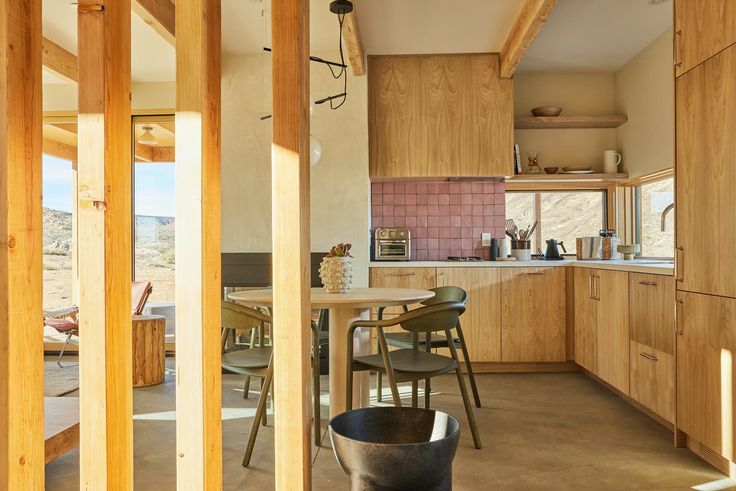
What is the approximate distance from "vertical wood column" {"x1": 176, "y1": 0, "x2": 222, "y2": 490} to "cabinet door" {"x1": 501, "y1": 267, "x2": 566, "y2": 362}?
138 inches

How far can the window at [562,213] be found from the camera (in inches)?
208

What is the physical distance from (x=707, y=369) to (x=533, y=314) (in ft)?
6.67

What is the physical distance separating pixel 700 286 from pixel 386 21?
2822 millimetres

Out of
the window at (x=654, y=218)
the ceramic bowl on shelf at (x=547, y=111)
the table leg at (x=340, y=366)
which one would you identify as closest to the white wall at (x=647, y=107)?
the window at (x=654, y=218)

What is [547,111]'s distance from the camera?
16.8 feet

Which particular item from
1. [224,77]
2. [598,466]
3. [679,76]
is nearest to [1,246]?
[598,466]

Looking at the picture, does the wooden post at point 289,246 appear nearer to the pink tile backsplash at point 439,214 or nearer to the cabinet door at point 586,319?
the cabinet door at point 586,319

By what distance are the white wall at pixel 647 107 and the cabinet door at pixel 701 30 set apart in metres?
1.53

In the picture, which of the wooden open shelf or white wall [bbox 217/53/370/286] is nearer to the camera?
white wall [bbox 217/53/370/286]

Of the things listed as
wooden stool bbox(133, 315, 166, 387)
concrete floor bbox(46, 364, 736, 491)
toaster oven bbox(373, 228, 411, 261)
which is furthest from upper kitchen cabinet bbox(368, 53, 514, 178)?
wooden stool bbox(133, 315, 166, 387)

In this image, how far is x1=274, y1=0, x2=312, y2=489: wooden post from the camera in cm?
148

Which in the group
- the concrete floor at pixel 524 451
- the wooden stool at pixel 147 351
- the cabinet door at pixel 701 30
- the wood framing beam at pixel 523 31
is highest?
the wood framing beam at pixel 523 31

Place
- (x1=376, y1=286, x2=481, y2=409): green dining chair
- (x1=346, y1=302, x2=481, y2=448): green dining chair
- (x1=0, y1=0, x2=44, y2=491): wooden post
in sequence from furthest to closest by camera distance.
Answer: (x1=376, y1=286, x2=481, y2=409): green dining chair < (x1=346, y1=302, x2=481, y2=448): green dining chair < (x1=0, y1=0, x2=44, y2=491): wooden post

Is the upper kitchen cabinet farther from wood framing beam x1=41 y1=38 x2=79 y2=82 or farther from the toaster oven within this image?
wood framing beam x1=41 y1=38 x2=79 y2=82
